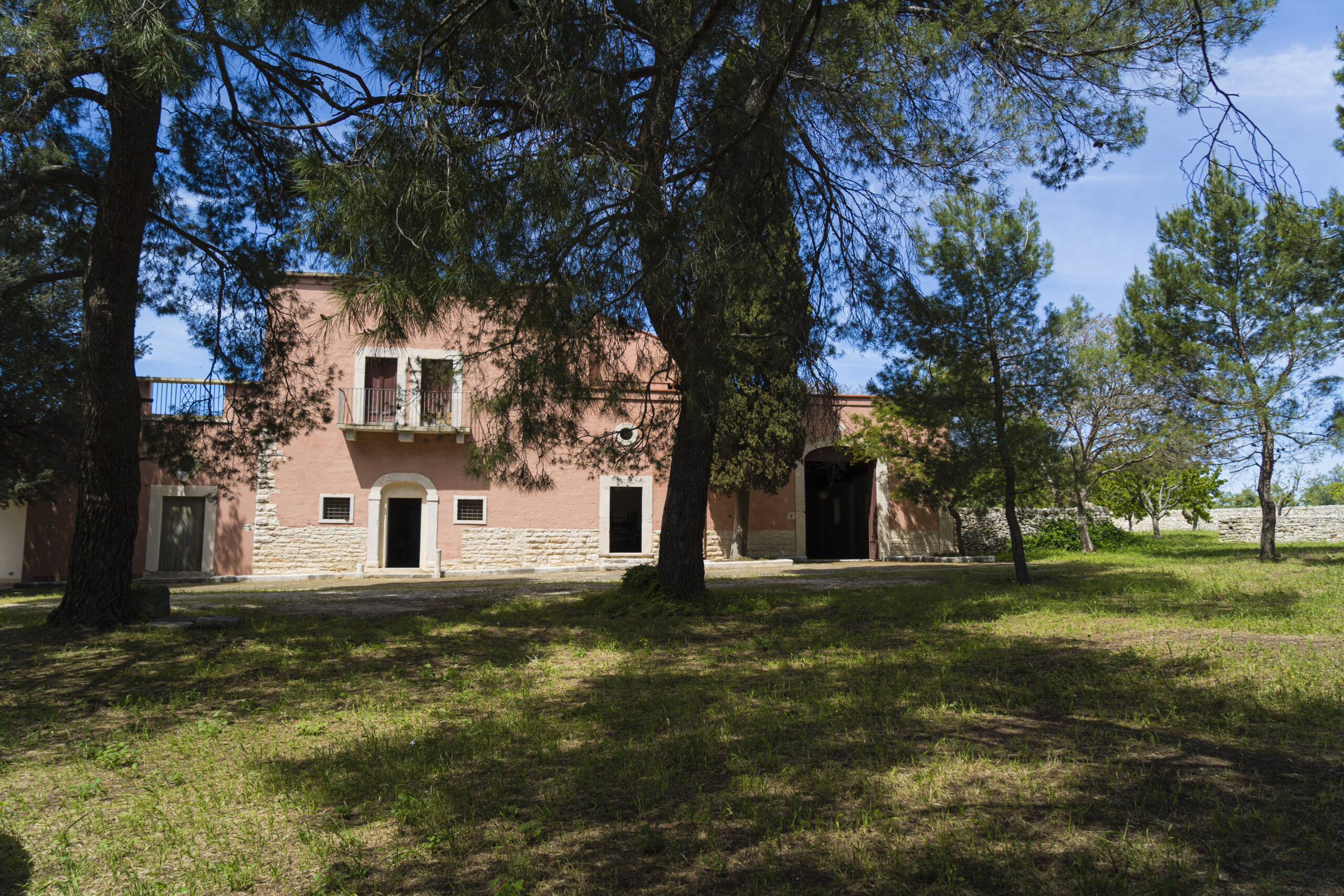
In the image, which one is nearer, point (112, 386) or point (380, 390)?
point (112, 386)

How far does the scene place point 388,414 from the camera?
1784 cm

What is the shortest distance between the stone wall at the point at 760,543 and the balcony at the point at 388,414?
6.49 metres

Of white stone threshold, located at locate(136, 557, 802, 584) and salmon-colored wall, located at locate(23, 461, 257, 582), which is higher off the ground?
salmon-colored wall, located at locate(23, 461, 257, 582)

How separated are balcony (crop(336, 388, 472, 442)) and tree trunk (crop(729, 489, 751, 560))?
22.0 ft

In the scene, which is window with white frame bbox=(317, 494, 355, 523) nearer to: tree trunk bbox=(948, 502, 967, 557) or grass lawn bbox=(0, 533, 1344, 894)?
grass lawn bbox=(0, 533, 1344, 894)

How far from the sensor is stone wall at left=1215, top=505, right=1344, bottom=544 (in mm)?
22406

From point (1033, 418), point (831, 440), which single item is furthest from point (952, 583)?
point (831, 440)

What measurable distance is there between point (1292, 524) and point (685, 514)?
2409cm

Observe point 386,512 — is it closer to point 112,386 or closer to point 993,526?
point 112,386

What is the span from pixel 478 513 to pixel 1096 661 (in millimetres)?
15118

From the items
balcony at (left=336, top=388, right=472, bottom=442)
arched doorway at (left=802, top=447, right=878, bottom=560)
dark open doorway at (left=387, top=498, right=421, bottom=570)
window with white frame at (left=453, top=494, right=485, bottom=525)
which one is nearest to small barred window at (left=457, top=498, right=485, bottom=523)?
window with white frame at (left=453, top=494, right=485, bottom=525)

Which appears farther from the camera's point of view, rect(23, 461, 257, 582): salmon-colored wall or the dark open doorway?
the dark open doorway

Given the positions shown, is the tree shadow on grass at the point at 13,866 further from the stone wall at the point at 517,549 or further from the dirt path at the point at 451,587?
the stone wall at the point at 517,549

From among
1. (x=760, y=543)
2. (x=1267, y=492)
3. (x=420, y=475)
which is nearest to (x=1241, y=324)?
(x=1267, y=492)
